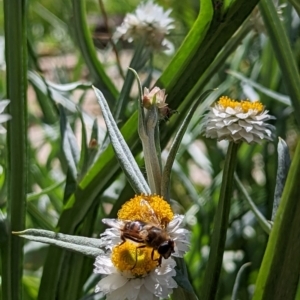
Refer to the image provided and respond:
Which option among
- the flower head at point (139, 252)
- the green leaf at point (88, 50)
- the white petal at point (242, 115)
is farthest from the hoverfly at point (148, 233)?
the green leaf at point (88, 50)

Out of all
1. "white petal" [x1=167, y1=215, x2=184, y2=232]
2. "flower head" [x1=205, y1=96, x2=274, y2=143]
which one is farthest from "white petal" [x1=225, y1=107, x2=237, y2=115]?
"white petal" [x1=167, y1=215, x2=184, y2=232]

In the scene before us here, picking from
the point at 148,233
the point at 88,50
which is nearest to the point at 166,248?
the point at 148,233

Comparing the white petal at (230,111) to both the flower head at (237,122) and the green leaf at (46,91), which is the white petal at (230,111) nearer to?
the flower head at (237,122)

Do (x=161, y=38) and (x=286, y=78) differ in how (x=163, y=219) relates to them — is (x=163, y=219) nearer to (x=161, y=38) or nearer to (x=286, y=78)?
(x=286, y=78)

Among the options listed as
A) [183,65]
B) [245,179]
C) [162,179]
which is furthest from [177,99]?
[245,179]

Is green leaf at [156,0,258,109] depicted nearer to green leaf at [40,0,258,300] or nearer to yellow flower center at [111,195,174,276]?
green leaf at [40,0,258,300]

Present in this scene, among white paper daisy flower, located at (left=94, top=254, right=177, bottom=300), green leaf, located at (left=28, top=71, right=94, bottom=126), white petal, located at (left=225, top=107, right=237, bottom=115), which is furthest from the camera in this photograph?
green leaf, located at (left=28, top=71, right=94, bottom=126)
